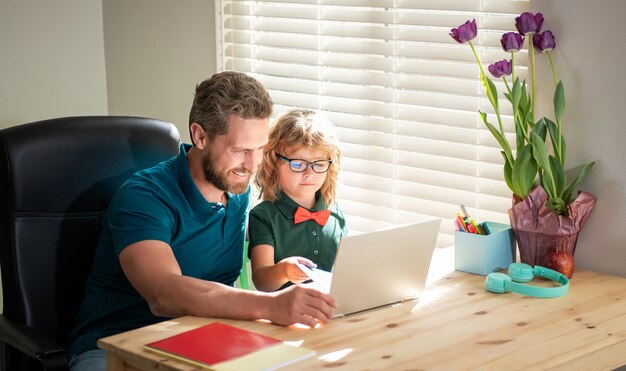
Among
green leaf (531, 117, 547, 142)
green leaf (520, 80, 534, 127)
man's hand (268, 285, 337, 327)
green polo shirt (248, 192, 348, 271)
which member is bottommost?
man's hand (268, 285, 337, 327)

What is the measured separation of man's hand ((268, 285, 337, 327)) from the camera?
193 cm

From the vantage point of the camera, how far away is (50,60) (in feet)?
11.7

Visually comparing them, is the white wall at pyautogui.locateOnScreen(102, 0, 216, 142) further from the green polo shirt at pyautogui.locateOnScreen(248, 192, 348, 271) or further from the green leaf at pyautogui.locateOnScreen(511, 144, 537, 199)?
the green leaf at pyautogui.locateOnScreen(511, 144, 537, 199)

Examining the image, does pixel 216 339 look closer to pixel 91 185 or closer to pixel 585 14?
pixel 91 185

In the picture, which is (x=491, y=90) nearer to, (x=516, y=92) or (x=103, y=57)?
(x=516, y=92)

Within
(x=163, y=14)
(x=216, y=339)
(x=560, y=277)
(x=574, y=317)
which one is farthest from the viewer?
(x=163, y=14)

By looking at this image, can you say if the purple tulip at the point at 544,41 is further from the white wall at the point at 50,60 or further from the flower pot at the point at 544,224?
the white wall at the point at 50,60

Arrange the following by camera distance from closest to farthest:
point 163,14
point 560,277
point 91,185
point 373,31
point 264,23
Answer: point 560,277
point 91,185
point 373,31
point 264,23
point 163,14

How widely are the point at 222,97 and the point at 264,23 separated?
1.13 metres

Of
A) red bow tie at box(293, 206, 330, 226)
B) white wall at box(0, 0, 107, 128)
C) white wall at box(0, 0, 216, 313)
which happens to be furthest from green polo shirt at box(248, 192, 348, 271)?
white wall at box(0, 0, 107, 128)

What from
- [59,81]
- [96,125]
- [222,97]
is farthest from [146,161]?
[59,81]

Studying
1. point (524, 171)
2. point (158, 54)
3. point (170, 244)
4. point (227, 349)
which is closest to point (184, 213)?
point (170, 244)

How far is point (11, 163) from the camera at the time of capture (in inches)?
89.1

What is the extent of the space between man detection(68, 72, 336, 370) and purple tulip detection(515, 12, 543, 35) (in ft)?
2.20
